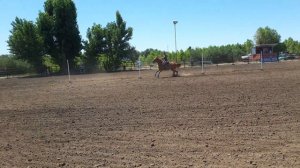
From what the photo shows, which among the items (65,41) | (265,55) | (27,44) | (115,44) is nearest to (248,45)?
(265,55)

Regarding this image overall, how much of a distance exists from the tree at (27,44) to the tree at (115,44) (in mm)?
10550

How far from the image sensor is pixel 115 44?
7288cm

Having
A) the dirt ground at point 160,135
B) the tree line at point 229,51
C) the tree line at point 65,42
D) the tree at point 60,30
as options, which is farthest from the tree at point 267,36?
the dirt ground at point 160,135

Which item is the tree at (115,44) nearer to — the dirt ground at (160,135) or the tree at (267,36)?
the dirt ground at (160,135)

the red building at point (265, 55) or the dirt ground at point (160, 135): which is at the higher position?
the red building at point (265, 55)

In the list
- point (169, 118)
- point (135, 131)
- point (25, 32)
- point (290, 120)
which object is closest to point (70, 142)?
point (135, 131)

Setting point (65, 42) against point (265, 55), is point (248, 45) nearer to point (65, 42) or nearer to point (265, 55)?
point (265, 55)

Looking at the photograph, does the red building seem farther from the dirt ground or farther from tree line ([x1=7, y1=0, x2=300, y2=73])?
the dirt ground

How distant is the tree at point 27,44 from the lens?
66162mm

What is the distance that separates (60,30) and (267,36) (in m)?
95.3

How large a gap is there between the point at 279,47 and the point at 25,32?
86168 millimetres

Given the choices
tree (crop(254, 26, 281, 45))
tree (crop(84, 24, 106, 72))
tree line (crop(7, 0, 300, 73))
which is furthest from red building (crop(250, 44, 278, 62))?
tree (crop(254, 26, 281, 45))

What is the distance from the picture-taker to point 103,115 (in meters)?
13.2

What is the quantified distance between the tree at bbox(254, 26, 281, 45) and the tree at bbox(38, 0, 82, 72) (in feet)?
298
